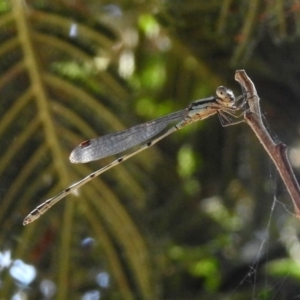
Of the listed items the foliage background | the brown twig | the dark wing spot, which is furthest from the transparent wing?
the brown twig

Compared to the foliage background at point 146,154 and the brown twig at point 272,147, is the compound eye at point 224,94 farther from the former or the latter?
the foliage background at point 146,154

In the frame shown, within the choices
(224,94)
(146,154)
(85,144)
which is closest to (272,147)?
(224,94)

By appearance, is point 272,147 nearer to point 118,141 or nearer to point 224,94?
point 224,94

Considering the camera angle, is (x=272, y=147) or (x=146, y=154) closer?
(x=272, y=147)

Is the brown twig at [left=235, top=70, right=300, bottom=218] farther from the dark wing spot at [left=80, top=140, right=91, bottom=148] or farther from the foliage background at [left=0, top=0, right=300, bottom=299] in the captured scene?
the foliage background at [left=0, top=0, right=300, bottom=299]

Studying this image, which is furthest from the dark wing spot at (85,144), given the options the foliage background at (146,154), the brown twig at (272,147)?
the brown twig at (272,147)
